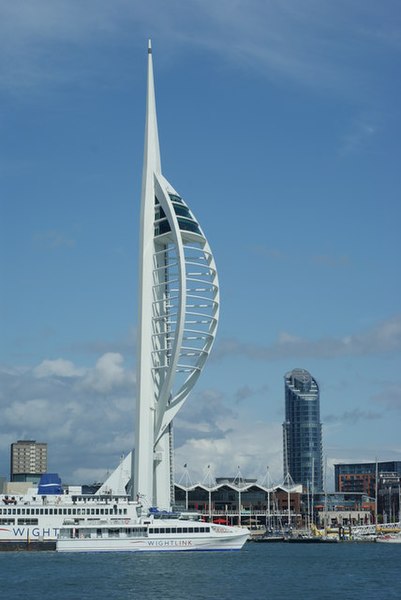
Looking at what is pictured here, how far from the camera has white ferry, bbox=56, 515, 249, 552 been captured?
349 ft

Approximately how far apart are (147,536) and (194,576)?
27209mm

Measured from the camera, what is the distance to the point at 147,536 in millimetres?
106938

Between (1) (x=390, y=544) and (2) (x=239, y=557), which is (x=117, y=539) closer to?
(2) (x=239, y=557)

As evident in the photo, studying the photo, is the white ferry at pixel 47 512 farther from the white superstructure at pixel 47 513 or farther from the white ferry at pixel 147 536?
the white ferry at pixel 147 536

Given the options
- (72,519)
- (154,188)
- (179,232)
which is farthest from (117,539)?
(154,188)

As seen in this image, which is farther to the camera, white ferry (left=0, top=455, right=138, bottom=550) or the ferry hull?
white ferry (left=0, top=455, right=138, bottom=550)

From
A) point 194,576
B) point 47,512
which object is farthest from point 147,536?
point 194,576

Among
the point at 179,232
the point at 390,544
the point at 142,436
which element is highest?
the point at 179,232

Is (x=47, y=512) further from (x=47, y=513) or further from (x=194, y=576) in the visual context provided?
(x=194, y=576)

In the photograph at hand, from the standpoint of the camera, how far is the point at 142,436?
12781 cm

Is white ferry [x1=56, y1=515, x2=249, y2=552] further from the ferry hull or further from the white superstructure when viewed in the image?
the white superstructure

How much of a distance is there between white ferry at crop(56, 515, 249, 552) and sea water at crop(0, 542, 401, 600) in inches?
51.9

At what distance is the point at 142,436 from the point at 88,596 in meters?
Answer: 60.9

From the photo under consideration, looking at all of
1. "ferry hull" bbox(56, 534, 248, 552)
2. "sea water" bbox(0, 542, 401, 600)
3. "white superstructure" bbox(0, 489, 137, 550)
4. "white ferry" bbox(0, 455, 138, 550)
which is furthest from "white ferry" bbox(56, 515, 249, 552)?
"white superstructure" bbox(0, 489, 137, 550)
